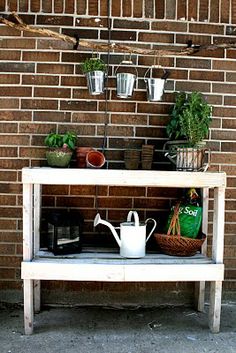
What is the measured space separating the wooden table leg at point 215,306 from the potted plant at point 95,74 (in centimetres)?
155

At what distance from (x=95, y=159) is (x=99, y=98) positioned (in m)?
0.52

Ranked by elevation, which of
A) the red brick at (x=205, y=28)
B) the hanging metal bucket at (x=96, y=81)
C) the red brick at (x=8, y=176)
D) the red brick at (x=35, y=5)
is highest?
the red brick at (x=35, y=5)

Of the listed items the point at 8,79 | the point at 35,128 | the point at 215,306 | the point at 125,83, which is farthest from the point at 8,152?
the point at 215,306

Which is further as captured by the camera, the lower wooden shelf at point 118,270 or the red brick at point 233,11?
the red brick at point 233,11

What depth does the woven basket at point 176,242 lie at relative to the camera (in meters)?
3.08

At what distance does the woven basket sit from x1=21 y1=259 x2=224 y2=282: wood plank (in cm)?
20

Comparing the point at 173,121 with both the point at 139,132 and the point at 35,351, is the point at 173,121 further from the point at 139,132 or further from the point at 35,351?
the point at 35,351

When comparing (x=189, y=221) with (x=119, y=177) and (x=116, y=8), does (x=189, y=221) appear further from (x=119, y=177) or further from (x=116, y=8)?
(x=116, y=8)

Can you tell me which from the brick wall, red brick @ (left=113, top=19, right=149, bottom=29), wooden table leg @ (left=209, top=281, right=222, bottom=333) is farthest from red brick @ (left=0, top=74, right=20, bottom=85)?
wooden table leg @ (left=209, top=281, right=222, bottom=333)

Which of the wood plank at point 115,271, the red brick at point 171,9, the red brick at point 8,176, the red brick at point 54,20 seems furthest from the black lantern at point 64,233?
the red brick at point 171,9

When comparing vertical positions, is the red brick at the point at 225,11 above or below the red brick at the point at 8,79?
above

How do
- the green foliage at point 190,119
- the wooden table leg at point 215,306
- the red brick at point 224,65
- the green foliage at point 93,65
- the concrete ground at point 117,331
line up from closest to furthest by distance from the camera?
the concrete ground at point 117,331, the wooden table leg at point 215,306, the green foliage at point 190,119, the green foliage at point 93,65, the red brick at point 224,65

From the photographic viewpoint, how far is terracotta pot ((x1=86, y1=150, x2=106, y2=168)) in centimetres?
316

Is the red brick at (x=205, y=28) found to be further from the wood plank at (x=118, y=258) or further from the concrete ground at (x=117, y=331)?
the concrete ground at (x=117, y=331)
